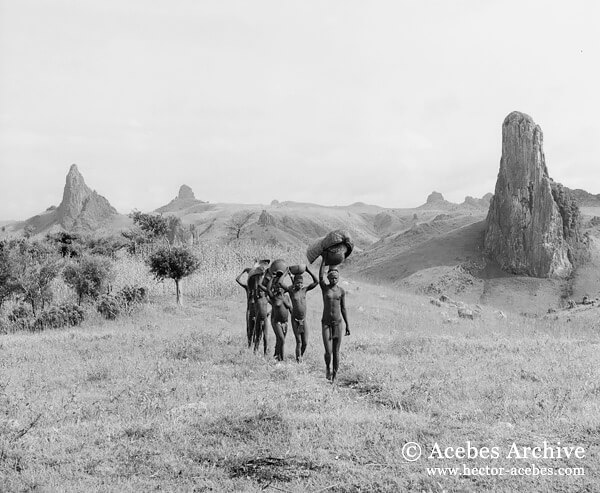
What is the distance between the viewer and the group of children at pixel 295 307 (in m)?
9.58

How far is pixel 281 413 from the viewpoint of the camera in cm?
690

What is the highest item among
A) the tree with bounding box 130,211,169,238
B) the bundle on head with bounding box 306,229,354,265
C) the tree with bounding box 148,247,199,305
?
the tree with bounding box 130,211,169,238

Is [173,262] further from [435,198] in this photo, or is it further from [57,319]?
[435,198]

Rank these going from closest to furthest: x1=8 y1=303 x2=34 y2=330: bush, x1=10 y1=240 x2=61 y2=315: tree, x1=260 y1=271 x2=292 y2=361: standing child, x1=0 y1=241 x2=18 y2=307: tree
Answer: x1=260 y1=271 x2=292 y2=361: standing child, x1=8 y1=303 x2=34 y2=330: bush, x1=0 y1=241 x2=18 y2=307: tree, x1=10 y1=240 x2=61 y2=315: tree

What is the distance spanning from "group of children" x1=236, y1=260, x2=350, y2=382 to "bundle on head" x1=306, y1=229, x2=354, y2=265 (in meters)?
0.18

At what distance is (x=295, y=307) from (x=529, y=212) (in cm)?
4575

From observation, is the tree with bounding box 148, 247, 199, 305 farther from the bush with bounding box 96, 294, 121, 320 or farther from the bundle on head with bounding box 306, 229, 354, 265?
the bundle on head with bounding box 306, 229, 354, 265

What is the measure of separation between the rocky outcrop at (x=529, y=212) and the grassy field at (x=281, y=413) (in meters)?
38.5

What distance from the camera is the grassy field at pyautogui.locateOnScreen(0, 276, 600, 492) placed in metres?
5.23

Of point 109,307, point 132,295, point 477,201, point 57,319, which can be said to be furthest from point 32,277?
point 477,201

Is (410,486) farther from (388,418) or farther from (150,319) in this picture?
(150,319)

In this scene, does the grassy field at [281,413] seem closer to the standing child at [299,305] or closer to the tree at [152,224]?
the standing child at [299,305]

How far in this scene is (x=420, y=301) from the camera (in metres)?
29.7

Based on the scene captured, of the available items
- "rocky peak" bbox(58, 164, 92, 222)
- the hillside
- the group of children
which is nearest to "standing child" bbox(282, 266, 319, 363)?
the group of children
